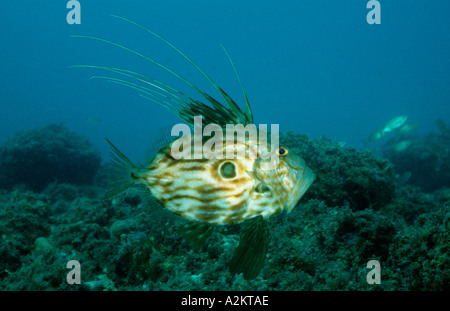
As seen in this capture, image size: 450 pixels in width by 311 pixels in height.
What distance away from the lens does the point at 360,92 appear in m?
126

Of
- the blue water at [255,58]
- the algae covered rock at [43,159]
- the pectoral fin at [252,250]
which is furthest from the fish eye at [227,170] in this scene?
the blue water at [255,58]

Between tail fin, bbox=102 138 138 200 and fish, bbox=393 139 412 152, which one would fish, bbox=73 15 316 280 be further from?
fish, bbox=393 139 412 152

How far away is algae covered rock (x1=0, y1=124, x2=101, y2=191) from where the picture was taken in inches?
486

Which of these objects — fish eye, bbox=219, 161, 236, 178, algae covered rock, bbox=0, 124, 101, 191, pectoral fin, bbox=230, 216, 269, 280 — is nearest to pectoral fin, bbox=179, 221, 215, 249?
pectoral fin, bbox=230, 216, 269, 280

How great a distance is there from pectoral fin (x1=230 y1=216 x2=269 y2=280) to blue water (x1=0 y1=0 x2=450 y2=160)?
101799mm

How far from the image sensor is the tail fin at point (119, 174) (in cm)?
199

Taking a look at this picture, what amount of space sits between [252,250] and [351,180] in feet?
11.1

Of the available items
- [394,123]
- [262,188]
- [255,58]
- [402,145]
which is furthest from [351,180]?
[255,58]

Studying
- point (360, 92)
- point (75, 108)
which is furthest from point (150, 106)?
point (360, 92)

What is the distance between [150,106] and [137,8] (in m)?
53.6

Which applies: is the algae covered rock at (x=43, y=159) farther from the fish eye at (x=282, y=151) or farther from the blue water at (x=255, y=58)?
the blue water at (x=255, y=58)

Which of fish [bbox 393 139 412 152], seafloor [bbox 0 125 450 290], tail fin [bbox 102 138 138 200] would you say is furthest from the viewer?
fish [bbox 393 139 412 152]

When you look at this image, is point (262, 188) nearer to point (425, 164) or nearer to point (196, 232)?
point (196, 232)

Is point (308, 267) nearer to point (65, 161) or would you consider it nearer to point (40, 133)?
point (65, 161)
